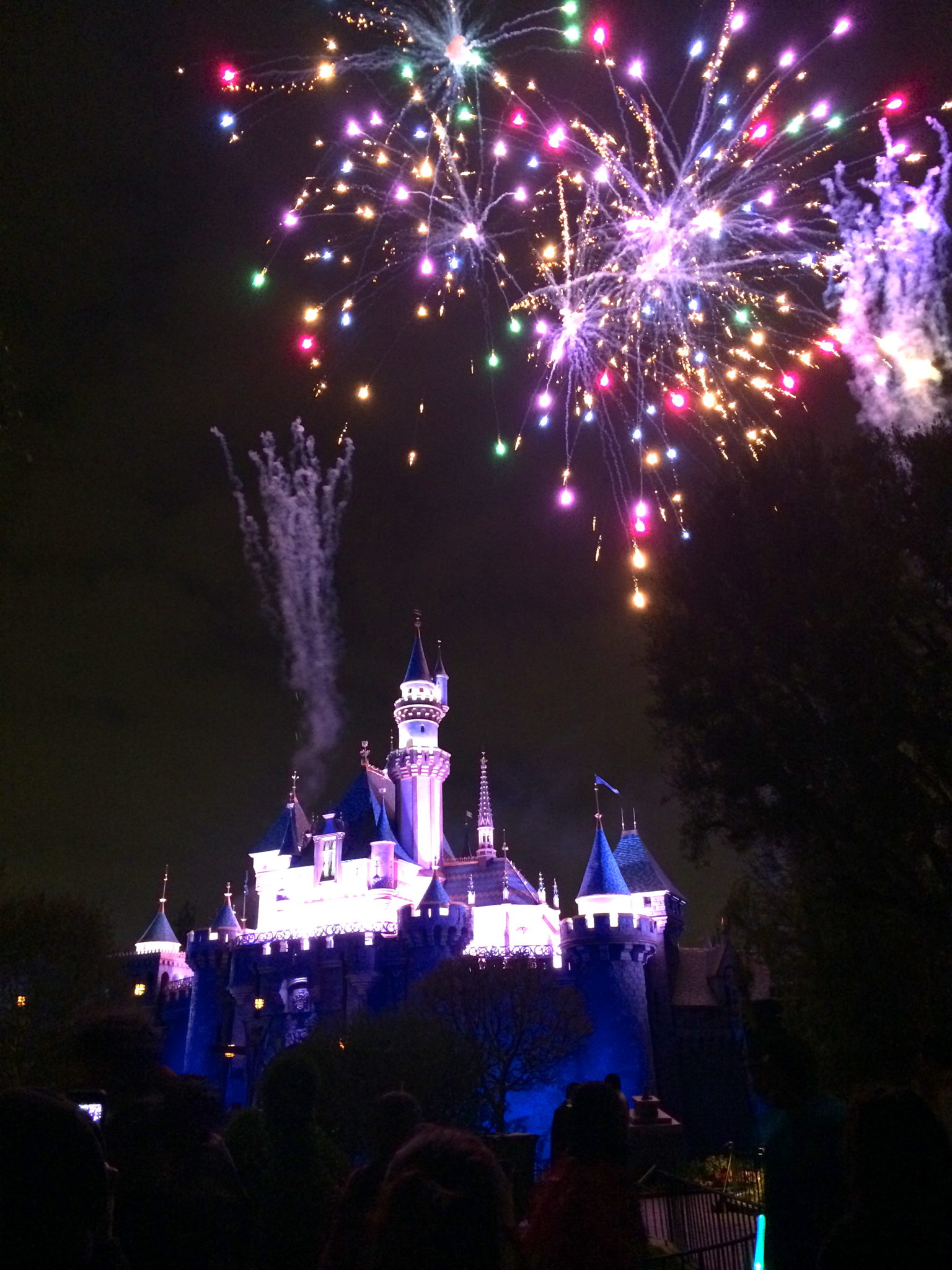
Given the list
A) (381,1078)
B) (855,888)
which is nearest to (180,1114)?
(855,888)

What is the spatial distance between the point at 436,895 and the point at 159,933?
69.8ft

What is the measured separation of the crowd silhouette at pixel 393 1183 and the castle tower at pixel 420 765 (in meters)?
47.7

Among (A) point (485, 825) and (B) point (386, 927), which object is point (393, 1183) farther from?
(A) point (485, 825)

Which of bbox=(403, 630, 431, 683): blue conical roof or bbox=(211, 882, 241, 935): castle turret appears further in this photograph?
bbox=(403, 630, 431, 683): blue conical roof

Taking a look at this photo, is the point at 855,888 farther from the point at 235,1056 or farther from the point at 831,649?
the point at 235,1056

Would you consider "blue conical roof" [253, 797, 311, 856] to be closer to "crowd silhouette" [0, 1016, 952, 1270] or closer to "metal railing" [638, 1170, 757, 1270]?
"metal railing" [638, 1170, 757, 1270]

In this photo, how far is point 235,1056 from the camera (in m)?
44.3

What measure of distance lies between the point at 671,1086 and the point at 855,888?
101 ft

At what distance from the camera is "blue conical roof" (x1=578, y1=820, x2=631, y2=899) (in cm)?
4600

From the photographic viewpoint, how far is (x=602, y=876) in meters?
46.5

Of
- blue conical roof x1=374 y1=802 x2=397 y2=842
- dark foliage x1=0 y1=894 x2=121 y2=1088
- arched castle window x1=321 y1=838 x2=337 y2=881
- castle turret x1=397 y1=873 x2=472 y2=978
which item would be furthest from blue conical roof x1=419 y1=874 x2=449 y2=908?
dark foliage x1=0 y1=894 x2=121 y2=1088

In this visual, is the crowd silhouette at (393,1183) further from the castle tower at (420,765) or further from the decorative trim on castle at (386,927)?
the castle tower at (420,765)

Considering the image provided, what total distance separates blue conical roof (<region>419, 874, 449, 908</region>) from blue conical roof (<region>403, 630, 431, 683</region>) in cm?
1589

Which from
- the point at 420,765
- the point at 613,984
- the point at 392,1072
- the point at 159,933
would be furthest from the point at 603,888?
the point at 159,933
